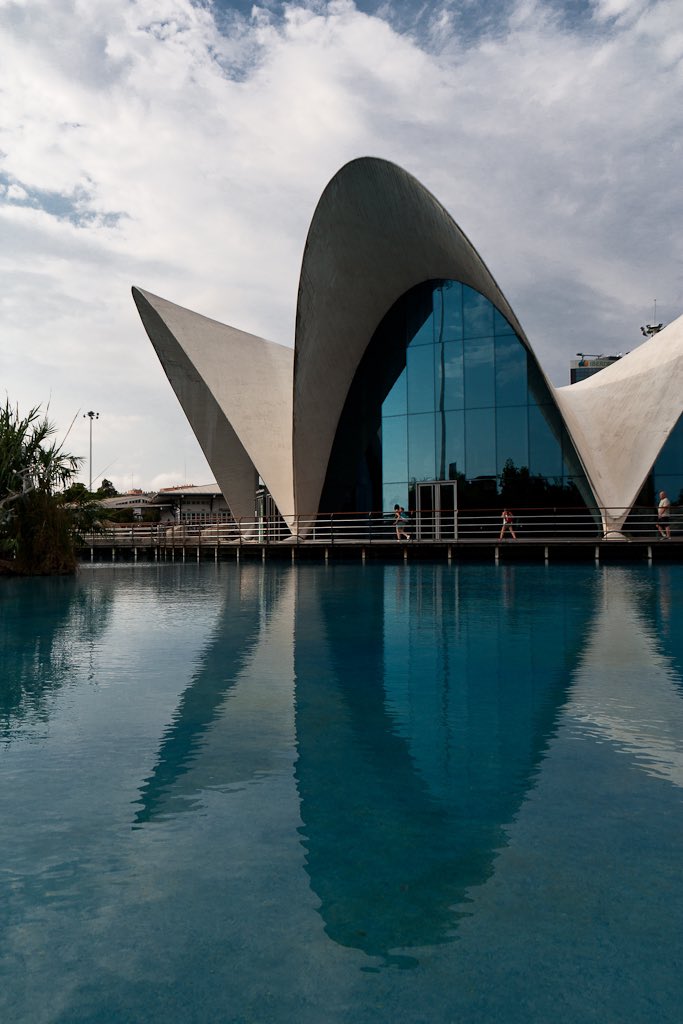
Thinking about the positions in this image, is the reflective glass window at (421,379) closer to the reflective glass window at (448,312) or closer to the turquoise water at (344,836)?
the reflective glass window at (448,312)

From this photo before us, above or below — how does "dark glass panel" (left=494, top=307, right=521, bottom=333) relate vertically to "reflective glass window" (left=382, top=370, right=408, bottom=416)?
above

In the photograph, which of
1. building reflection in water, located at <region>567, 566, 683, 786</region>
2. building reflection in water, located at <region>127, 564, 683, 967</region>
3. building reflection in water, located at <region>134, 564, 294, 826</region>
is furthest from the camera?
building reflection in water, located at <region>567, 566, 683, 786</region>

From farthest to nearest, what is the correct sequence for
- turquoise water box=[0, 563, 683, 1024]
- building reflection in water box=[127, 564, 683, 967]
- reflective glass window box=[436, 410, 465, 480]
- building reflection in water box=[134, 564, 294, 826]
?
reflective glass window box=[436, 410, 465, 480] → building reflection in water box=[134, 564, 294, 826] → building reflection in water box=[127, 564, 683, 967] → turquoise water box=[0, 563, 683, 1024]

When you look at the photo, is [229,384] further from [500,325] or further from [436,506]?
[500,325]

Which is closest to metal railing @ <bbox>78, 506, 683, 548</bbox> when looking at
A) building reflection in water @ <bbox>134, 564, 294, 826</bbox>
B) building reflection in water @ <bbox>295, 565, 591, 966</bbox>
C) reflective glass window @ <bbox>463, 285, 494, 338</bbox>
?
reflective glass window @ <bbox>463, 285, 494, 338</bbox>

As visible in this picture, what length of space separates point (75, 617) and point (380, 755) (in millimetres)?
7834

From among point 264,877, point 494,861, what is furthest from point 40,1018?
point 494,861

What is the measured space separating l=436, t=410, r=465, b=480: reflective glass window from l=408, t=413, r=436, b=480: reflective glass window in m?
0.21

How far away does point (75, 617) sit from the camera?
11.4 meters

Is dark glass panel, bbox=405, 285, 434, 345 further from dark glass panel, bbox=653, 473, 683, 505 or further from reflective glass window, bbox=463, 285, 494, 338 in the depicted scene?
dark glass panel, bbox=653, 473, 683, 505

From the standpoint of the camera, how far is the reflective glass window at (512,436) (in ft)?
84.4

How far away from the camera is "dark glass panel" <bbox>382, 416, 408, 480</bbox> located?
→ 27.8 meters

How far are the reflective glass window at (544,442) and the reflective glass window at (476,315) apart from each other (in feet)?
9.86

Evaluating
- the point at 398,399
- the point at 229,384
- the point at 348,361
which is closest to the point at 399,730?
the point at 398,399
